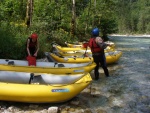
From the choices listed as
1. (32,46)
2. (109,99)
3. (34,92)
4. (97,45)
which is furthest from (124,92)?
(32,46)

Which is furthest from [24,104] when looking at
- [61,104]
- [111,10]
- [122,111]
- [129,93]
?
[111,10]

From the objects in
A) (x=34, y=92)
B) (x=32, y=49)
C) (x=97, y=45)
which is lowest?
(x=34, y=92)

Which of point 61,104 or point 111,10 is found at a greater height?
point 111,10

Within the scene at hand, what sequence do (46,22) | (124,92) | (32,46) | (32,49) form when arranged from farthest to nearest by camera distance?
(46,22), (32,49), (32,46), (124,92)

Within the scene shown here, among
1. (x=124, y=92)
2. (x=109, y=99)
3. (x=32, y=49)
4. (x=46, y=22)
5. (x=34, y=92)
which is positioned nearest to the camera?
(x=34, y=92)

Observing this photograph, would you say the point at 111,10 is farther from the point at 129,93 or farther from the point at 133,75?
the point at 129,93

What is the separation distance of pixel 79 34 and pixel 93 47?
43.6 ft

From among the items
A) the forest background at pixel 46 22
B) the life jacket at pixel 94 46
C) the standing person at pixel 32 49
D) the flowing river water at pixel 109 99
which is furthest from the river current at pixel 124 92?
the forest background at pixel 46 22

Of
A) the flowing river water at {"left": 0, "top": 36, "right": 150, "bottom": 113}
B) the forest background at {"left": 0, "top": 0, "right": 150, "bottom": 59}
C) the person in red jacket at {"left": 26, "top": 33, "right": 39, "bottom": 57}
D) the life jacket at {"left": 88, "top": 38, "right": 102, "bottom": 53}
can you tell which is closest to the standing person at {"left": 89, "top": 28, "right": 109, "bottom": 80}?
the life jacket at {"left": 88, "top": 38, "right": 102, "bottom": 53}

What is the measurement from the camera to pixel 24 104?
5.94 m

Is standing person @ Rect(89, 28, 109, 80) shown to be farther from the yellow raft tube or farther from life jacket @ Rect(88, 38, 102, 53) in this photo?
the yellow raft tube

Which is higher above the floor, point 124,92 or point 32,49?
point 32,49

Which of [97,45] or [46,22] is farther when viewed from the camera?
[46,22]

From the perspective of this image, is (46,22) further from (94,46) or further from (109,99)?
(109,99)
